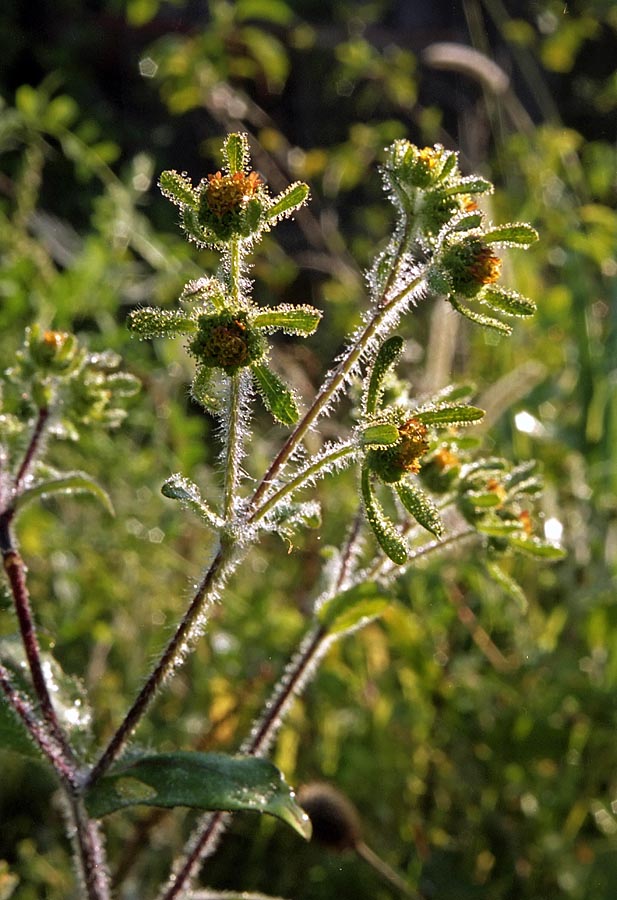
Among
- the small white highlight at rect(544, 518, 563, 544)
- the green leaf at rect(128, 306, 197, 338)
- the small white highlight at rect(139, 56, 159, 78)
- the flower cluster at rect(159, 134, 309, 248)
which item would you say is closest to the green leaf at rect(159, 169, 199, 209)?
the flower cluster at rect(159, 134, 309, 248)

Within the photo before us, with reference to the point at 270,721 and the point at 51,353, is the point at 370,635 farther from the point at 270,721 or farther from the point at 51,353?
the point at 51,353

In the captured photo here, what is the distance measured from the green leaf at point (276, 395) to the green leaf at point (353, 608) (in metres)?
0.25

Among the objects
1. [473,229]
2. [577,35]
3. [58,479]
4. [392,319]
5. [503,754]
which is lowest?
[503,754]

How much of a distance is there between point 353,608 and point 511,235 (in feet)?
1.31

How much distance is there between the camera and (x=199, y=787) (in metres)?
0.90

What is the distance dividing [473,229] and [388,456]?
210 mm

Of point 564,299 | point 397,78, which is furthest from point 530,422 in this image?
point 397,78

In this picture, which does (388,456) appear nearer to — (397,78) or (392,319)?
(392,319)

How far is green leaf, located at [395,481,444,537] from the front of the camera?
33.2 inches

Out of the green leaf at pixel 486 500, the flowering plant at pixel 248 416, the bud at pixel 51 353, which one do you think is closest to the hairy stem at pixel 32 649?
the flowering plant at pixel 248 416

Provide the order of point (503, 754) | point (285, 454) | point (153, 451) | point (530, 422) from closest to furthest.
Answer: point (285, 454)
point (503, 754)
point (530, 422)
point (153, 451)

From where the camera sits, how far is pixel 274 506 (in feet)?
2.86

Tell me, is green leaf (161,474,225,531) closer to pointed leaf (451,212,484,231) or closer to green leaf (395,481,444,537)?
green leaf (395,481,444,537)

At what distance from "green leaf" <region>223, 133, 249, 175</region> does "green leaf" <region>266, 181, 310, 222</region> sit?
0.14ft
